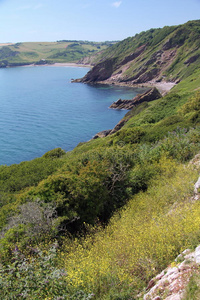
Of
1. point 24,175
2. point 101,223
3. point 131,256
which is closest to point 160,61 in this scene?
point 24,175

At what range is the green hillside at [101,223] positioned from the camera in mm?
8383

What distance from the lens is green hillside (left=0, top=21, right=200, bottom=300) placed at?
8.38 metres

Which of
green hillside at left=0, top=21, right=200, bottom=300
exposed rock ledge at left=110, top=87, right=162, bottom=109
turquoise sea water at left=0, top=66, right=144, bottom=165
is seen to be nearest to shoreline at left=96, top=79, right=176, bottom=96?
turquoise sea water at left=0, top=66, right=144, bottom=165

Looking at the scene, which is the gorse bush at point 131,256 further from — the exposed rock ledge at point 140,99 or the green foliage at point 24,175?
the exposed rock ledge at point 140,99

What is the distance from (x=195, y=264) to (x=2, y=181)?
23283 millimetres

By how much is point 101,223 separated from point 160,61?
15679 cm

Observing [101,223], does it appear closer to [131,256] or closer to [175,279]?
[131,256]

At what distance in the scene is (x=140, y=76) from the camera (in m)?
149

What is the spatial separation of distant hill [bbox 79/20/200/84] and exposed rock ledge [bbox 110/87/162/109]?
1806 inches

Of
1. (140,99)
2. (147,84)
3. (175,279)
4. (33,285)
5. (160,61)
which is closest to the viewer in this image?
(33,285)

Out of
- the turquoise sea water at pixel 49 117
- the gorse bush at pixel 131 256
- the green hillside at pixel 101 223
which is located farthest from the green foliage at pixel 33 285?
the turquoise sea water at pixel 49 117

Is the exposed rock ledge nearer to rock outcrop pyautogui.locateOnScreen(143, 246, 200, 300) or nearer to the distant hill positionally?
the distant hill

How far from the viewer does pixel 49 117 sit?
83562mm

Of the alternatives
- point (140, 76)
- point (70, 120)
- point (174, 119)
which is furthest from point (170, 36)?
point (174, 119)
